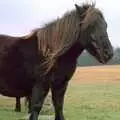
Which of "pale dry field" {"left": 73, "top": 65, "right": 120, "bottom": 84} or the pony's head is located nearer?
the pony's head

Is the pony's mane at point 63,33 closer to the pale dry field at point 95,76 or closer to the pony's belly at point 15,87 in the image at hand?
the pony's belly at point 15,87

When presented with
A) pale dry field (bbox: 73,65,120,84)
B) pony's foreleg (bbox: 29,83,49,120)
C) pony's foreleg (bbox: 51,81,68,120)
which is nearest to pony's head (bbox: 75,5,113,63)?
pony's foreleg (bbox: 51,81,68,120)

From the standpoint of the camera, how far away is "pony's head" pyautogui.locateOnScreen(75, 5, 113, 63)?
5.65 meters

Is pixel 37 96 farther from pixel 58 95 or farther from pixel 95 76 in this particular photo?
pixel 95 76

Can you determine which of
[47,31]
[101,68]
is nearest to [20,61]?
[47,31]

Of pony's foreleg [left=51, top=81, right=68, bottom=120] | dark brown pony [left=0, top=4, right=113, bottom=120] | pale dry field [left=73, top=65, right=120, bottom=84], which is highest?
dark brown pony [left=0, top=4, right=113, bottom=120]

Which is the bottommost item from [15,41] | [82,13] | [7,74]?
[7,74]

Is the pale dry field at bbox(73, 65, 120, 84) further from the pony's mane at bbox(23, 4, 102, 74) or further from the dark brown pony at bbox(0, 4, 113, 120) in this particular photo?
the pony's mane at bbox(23, 4, 102, 74)

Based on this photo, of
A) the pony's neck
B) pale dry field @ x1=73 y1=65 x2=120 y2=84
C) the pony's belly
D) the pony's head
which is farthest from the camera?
pale dry field @ x1=73 y1=65 x2=120 y2=84

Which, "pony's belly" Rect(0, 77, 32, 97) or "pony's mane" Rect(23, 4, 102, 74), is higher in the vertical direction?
"pony's mane" Rect(23, 4, 102, 74)

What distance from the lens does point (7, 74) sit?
6.11 metres

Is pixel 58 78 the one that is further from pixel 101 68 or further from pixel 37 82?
pixel 101 68

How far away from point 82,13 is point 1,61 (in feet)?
4.29

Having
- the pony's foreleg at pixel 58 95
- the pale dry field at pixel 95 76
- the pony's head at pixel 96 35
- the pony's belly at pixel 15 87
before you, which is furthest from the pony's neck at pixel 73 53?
the pale dry field at pixel 95 76
